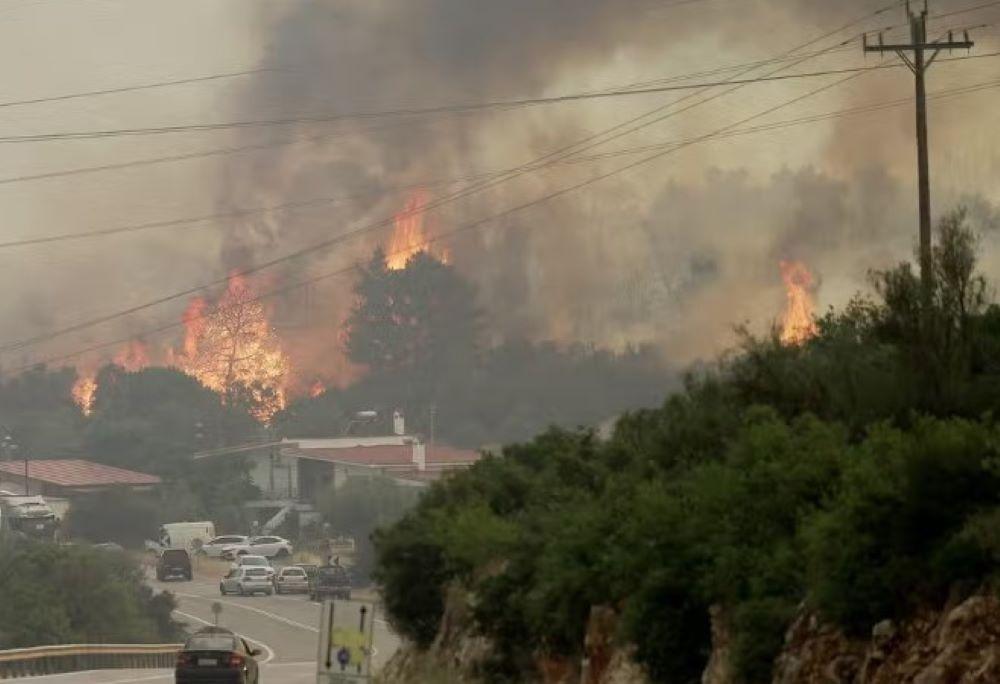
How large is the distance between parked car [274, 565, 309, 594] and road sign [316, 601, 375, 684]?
207 feet

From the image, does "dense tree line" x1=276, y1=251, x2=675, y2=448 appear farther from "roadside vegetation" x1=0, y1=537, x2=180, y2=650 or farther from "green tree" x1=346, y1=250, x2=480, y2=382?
"roadside vegetation" x1=0, y1=537, x2=180, y2=650

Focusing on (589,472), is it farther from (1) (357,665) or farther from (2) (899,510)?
(2) (899,510)

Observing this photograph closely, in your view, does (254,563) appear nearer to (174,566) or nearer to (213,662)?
(174,566)

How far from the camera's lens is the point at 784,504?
26.5 m

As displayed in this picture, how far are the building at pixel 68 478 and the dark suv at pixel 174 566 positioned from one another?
1162 inches

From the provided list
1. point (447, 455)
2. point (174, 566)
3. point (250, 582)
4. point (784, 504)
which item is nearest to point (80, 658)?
point (250, 582)

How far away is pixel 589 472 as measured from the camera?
146 feet

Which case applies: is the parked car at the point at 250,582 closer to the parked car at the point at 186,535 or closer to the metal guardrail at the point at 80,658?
the metal guardrail at the point at 80,658

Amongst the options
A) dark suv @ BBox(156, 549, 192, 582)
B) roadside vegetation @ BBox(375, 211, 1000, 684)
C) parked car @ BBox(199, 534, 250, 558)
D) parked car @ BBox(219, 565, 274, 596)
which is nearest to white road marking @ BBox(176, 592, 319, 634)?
parked car @ BBox(219, 565, 274, 596)

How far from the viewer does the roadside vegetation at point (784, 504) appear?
2164cm

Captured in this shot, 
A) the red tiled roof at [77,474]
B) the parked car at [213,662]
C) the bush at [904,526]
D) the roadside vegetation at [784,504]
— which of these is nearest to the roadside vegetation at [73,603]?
the parked car at [213,662]

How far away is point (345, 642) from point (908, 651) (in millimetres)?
18569

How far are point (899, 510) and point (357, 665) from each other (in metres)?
17.3

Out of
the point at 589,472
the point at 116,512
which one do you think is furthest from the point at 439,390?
the point at 589,472
